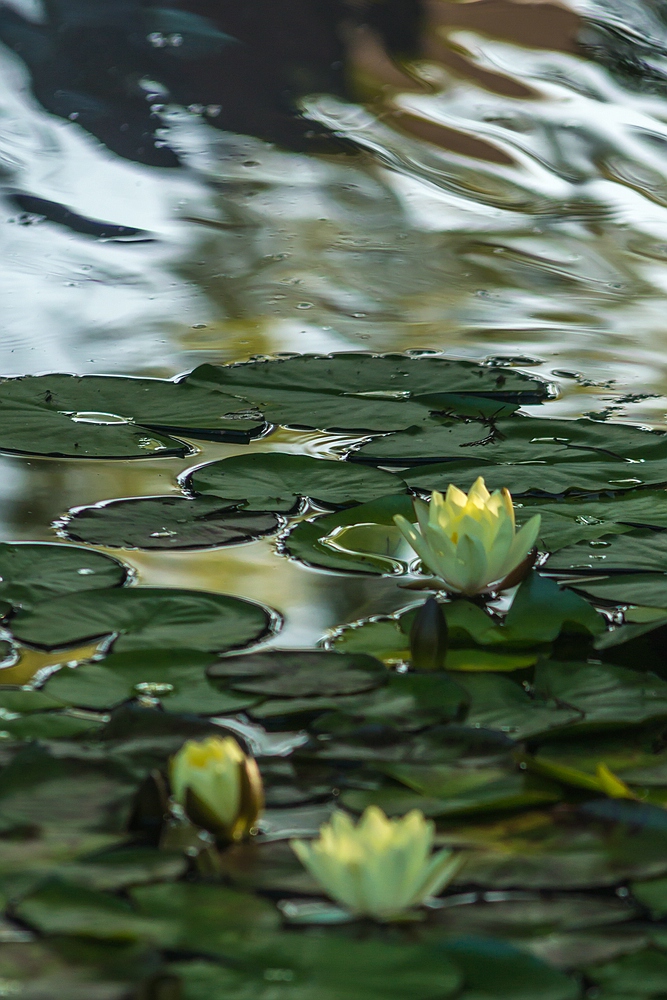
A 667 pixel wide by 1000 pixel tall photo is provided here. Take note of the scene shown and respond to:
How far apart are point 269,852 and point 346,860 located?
0.12 metres

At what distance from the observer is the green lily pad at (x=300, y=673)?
105 centimetres

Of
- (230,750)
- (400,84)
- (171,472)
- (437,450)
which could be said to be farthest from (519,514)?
(400,84)

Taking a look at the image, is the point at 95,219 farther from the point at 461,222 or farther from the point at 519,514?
the point at 519,514

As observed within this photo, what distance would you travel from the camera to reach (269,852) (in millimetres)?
830

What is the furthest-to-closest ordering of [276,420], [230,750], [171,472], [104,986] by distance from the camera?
[276,420], [171,472], [230,750], [104,986]

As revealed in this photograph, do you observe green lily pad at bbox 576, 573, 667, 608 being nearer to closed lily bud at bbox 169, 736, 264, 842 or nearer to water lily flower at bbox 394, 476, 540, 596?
water lily flower at bbox 394, 476, 540, 596

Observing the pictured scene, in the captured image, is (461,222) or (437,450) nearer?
(437,450)

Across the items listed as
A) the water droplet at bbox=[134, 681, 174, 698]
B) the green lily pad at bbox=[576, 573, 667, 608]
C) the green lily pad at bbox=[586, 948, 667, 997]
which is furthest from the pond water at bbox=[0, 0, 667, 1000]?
the green lily pad at bbox=[576, 573, 667, 608]

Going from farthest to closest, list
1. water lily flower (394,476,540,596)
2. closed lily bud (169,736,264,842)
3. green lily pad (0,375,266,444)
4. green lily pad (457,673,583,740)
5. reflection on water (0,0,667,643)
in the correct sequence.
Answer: reflection on water (0,0,667,643)
green lily pad (0,375,266,444)
water lily flower (394,476,540,596)
green lily pad (457,673,583,740)
closed lily bud (169,736,264,842)

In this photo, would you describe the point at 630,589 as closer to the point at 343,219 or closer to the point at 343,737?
the point at 343,737

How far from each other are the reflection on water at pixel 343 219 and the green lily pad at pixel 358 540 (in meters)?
0.03

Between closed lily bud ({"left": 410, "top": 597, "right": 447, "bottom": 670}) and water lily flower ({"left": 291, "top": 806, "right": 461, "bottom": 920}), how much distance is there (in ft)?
1.21

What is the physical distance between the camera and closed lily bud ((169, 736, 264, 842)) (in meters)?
0.82

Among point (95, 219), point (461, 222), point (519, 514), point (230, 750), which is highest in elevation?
point (230, 750)
